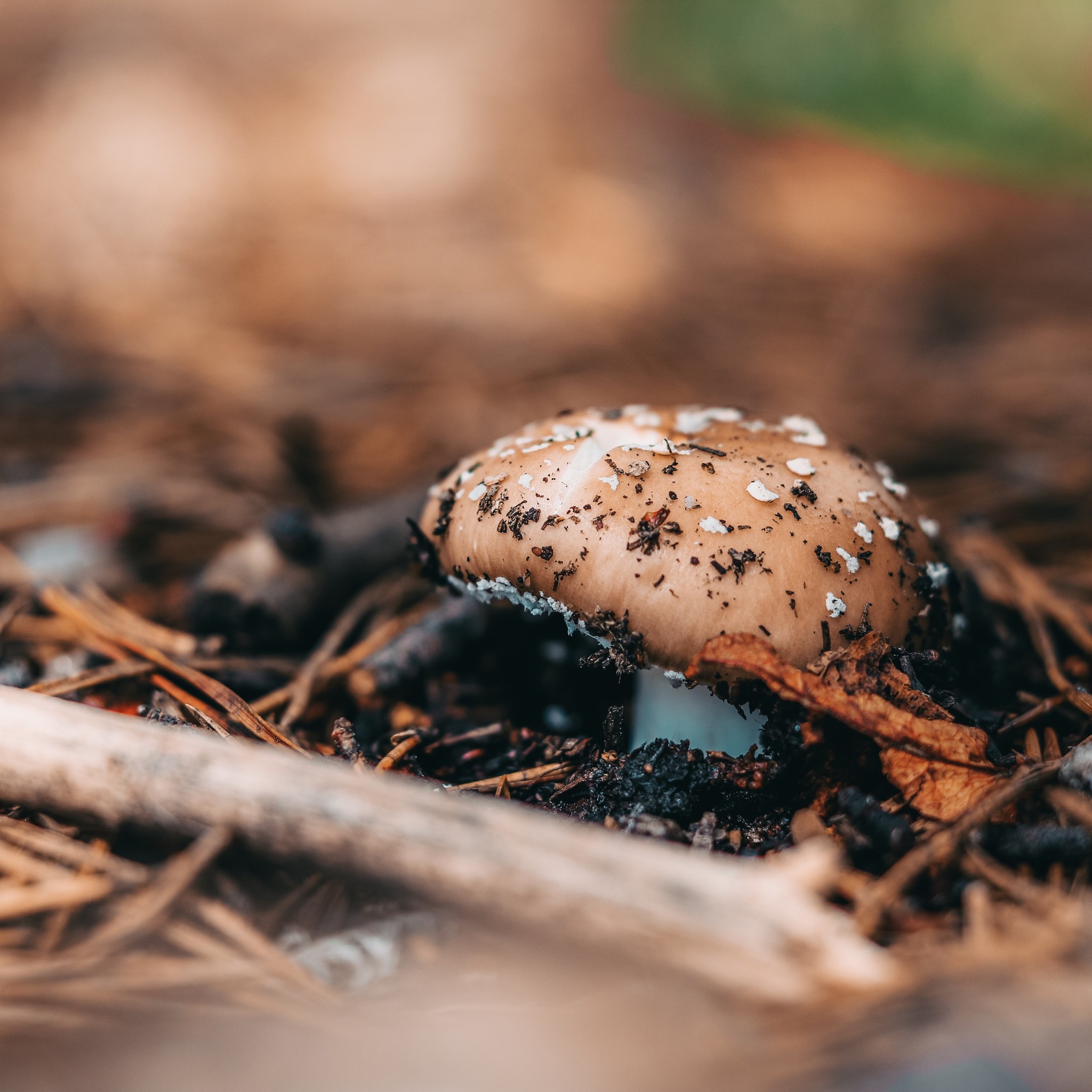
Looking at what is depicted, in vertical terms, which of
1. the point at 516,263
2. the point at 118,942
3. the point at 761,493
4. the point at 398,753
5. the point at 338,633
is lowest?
the point at 118,942

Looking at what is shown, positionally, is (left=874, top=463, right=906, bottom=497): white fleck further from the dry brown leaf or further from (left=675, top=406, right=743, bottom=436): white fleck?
the dry brown leaf

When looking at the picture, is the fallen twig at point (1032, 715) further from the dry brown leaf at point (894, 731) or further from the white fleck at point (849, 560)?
the white fleck at point (849, 560)

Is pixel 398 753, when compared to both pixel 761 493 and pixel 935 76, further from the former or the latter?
pixel 935 76

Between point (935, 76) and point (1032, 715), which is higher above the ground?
point (935, 76)

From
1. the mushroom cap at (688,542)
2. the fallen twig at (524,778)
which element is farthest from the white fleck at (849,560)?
the fallen twig at (524,778)

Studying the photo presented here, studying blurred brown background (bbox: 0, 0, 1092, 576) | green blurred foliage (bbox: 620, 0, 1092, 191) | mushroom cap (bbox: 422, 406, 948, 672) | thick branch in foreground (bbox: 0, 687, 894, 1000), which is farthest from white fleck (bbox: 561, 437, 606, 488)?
green blurred foliage (bbox: 620, 0, 1092, 191)

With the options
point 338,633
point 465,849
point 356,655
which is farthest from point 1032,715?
point 338,633
